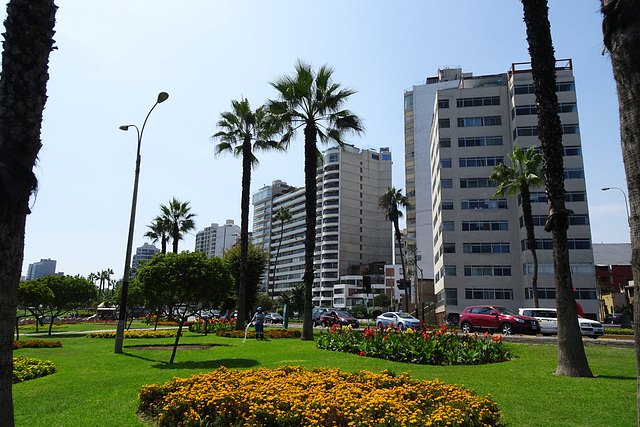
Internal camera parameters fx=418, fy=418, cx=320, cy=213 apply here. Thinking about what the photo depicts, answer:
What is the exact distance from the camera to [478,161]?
177 feet

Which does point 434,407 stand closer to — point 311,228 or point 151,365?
point 151,365

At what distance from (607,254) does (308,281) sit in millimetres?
83186

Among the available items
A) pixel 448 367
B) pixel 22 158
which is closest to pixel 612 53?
pixel 22 158

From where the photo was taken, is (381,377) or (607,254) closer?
(381,377)

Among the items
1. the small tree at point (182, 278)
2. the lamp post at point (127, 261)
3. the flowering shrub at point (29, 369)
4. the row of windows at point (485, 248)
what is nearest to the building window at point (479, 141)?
the row of windows at point (485, 248)

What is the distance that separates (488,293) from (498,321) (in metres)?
28.2

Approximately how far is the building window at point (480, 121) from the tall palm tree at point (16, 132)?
56.0 metres

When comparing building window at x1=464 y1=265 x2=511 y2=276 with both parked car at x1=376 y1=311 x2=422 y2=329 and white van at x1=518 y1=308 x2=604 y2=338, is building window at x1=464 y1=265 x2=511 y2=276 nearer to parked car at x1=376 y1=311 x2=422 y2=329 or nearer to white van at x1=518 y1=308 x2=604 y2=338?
parked car at x1=376 y1=311 x2=422 y2=329

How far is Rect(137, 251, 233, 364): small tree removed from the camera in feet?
43.4

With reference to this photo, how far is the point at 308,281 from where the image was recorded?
72.8 feet

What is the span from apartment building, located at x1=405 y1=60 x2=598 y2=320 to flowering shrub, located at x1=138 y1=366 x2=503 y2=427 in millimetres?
46209

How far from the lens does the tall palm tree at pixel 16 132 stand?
3869mm

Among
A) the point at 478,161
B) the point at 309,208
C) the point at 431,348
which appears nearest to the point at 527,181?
the point at 478,161

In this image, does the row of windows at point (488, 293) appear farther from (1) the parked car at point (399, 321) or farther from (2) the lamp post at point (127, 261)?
(2) the lamp post at point (127, 261)
